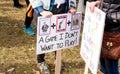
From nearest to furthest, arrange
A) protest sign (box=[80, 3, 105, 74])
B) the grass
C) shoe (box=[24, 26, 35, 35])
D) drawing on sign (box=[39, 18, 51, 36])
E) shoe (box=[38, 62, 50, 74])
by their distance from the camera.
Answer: protest sign (box=[80, 3, 105, 74])
drawing on sign (box=[39, 18, 51, 36])
shoe (box=[38, 62, 50, 74])
the grass
shoe (box=[24, 26, 35, 35])

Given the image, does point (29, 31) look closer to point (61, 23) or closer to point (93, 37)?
point (61, 23)

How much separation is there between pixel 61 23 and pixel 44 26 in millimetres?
211

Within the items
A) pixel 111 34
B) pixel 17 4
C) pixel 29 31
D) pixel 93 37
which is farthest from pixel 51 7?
pixel 17 4

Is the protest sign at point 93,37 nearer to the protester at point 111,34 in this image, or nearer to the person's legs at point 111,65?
the protester at point 111,34

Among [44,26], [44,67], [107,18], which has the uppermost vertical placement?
[107,18]

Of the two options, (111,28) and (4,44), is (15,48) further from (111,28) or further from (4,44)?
(111,28)

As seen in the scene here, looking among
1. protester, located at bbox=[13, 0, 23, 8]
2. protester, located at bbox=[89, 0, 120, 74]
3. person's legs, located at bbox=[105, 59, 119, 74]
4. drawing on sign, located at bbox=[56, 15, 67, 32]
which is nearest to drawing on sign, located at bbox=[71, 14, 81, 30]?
drawing on sign, located at bbox=[56, 15, 67, 32]

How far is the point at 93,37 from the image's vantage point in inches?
104

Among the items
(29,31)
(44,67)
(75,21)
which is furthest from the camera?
(29,31)

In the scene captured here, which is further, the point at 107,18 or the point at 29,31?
the point at 29,31

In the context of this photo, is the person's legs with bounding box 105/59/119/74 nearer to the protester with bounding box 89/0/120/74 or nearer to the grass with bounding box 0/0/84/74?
the protester with bounding box 89/0/120/74

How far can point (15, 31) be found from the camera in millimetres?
5168

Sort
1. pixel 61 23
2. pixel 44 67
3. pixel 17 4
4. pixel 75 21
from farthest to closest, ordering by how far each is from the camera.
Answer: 1. pixel 17 4
2. pixel 44 67
3. pixel 75 21
4. pixel 61 23

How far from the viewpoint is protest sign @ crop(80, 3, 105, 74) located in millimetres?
2500
